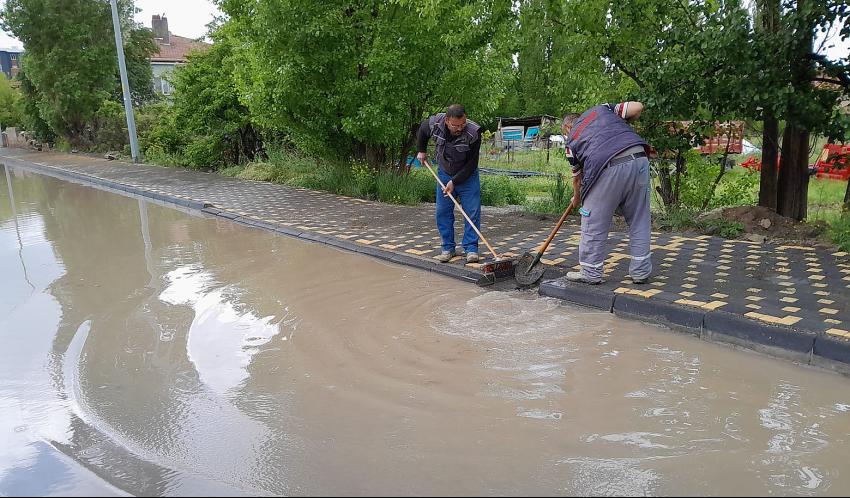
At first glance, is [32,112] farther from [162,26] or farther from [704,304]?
[704,304]

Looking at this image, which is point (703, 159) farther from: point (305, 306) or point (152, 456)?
point (152, 456)

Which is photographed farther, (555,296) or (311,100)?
(311,100)

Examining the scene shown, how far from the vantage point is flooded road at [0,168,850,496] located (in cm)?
283

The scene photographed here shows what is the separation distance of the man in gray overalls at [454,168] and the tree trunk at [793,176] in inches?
142

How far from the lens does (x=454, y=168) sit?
6383 millimetres

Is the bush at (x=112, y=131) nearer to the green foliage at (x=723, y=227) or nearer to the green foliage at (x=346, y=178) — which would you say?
the green foliage at (x=346, y=178)

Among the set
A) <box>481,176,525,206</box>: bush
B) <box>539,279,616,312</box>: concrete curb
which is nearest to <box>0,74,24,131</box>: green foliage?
<box>481,176,525,206</box>: bush

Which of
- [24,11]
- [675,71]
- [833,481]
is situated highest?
[24,11]

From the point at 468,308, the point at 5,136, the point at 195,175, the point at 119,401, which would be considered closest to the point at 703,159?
the point at 468,308

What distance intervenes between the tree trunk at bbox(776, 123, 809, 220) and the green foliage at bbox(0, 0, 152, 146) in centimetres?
2533

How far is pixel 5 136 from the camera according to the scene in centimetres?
3859

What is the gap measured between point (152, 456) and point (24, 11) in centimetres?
2745

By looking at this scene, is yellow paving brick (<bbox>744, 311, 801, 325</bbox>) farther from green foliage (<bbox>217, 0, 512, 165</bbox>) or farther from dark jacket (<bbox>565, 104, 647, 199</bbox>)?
green foliage (<bbox>217, 0, 512, 165</bbox>)

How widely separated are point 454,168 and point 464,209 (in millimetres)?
476
